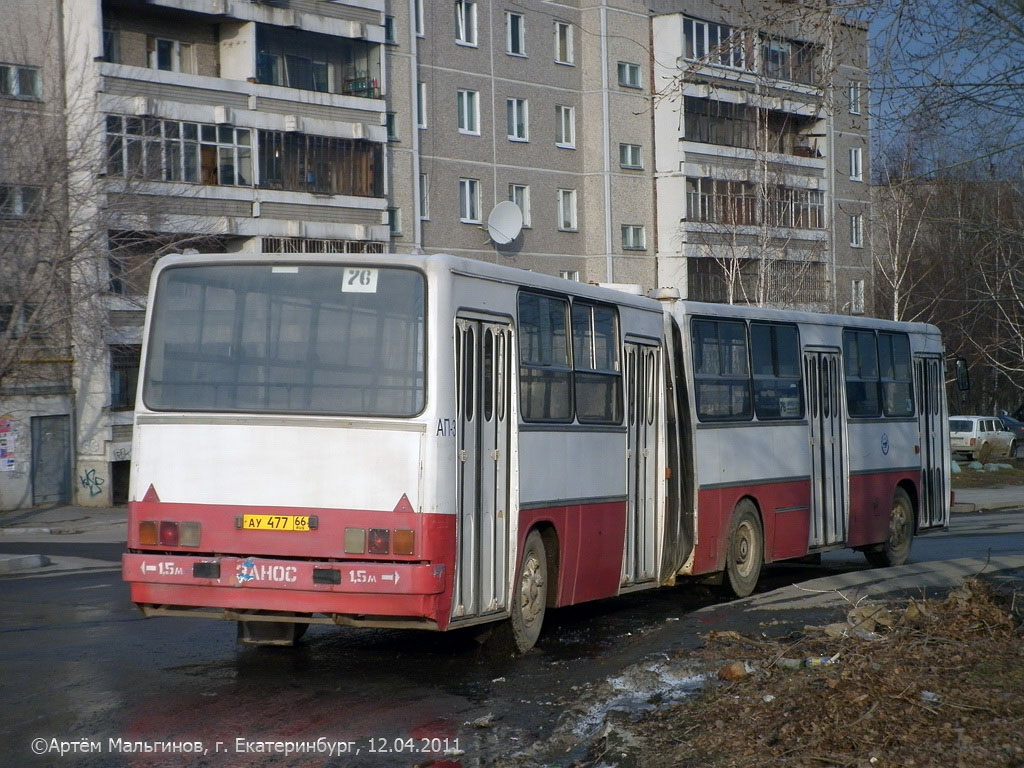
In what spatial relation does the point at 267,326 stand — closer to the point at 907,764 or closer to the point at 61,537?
the point at 907,764

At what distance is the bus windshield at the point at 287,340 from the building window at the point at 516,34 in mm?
38594

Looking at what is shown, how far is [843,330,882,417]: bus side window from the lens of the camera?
16.9m

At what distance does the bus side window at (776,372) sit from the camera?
1498 cm

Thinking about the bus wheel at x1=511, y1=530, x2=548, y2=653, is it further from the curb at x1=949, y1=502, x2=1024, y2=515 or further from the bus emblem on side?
the curb at x1=949, y1=502, x2=1024, y2=515

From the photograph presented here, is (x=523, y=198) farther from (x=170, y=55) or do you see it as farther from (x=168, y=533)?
(x=168, y=533)

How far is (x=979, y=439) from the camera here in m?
50.9

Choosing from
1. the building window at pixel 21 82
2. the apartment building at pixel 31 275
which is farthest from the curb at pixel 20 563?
the building window at pixel 21 82

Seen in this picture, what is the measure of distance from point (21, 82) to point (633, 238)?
24.2 metres

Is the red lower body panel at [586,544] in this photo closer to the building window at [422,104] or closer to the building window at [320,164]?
the building window at [320,164]

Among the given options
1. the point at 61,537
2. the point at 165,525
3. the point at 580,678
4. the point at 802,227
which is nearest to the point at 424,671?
the point at 580,678

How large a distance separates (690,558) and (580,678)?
4052 mm

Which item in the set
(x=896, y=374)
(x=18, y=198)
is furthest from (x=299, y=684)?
(x=18, y=198)

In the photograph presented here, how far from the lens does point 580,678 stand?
9.53 m

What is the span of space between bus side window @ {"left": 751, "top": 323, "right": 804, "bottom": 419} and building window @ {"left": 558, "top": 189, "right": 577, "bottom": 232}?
33.9m
